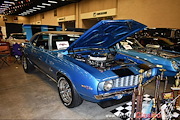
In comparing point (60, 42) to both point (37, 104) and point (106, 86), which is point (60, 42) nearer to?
point (37, 104)

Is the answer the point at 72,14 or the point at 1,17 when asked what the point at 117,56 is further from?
the point at 1,17

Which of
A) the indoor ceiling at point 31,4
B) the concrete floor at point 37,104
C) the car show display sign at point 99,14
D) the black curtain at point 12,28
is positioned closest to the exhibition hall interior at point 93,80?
the concrete floor at point 37,104

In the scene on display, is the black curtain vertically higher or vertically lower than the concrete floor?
higher

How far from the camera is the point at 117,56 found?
314 cm

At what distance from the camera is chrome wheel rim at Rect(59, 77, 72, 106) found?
2357mm

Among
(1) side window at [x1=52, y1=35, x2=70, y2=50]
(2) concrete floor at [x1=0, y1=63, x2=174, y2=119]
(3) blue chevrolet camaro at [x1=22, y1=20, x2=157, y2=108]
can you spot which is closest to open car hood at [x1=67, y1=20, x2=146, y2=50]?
(3) blue chevrolet camaro at [x1=22, y1=20, x2=157, y2=108]

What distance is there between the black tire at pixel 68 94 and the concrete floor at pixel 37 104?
126mm

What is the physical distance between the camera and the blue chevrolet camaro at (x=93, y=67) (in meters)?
1.82

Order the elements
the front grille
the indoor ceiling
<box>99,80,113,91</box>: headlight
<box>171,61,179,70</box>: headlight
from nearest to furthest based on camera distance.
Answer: <box>99,80,113,91</box>: headlight, the front grille, <box>171,61,179,70</box>: headlight, the indoor ceiling

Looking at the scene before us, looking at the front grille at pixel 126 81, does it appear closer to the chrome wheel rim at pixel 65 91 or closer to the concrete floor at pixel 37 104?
the concrete floor at pixel 37 104

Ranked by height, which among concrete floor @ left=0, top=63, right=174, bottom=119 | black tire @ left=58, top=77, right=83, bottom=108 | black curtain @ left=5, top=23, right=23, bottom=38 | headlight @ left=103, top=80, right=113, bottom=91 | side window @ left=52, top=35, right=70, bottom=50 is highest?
black curtain @ left=5, top=23, right=23, bottom=38

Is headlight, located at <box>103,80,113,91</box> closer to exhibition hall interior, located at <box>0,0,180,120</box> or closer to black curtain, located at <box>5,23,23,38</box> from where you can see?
exhibition hall interior, located at <box>0,0,180,120</box>

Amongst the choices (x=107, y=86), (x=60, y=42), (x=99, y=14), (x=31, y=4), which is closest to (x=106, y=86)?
(x=107, y=86)

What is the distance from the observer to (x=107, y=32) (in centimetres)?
242
